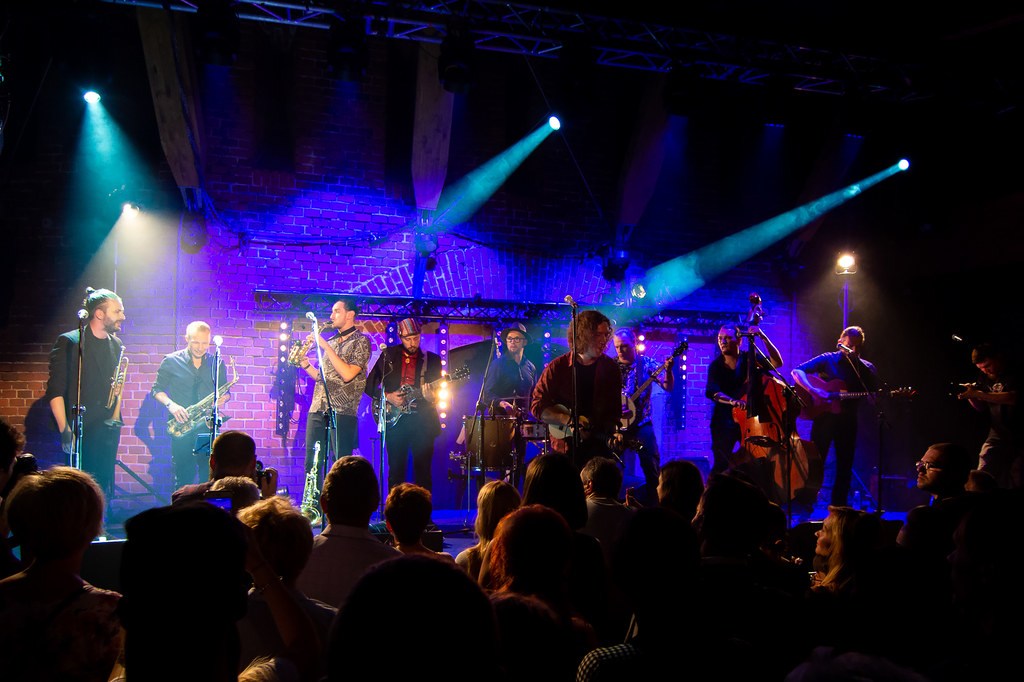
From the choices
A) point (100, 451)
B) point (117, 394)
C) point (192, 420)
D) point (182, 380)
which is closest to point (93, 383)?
point (117, 394)

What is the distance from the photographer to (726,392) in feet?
→ 25.9

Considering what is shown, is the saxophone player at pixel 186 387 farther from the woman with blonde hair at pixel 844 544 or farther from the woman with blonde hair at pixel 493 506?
the woman with blonde hair at pixel 844 544

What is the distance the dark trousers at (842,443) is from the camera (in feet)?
27.2

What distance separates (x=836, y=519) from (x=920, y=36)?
6.87m

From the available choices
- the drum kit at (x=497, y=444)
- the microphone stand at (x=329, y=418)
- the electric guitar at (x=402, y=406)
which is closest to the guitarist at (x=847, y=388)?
the drum kit at (x=497, y=444)

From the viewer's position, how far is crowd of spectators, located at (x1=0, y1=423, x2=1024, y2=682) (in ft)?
3.58

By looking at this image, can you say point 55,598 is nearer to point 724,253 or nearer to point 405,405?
point 405,405

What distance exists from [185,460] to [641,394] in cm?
522

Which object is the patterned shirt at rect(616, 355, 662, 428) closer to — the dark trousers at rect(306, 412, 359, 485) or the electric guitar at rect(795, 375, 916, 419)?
the electric guitar at rect(795, 375, 916, 419)

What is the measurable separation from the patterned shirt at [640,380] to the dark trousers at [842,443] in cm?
207

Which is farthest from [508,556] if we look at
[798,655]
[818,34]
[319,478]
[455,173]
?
[455,173]

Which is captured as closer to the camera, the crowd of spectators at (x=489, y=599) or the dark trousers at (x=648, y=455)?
the crowd of spectators at (x=489, y=599)

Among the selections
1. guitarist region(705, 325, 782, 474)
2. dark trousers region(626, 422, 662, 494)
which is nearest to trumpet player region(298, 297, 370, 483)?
dark trousers region(626, 422, 662, 494)

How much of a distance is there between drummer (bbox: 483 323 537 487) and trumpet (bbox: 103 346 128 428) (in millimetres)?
4008
